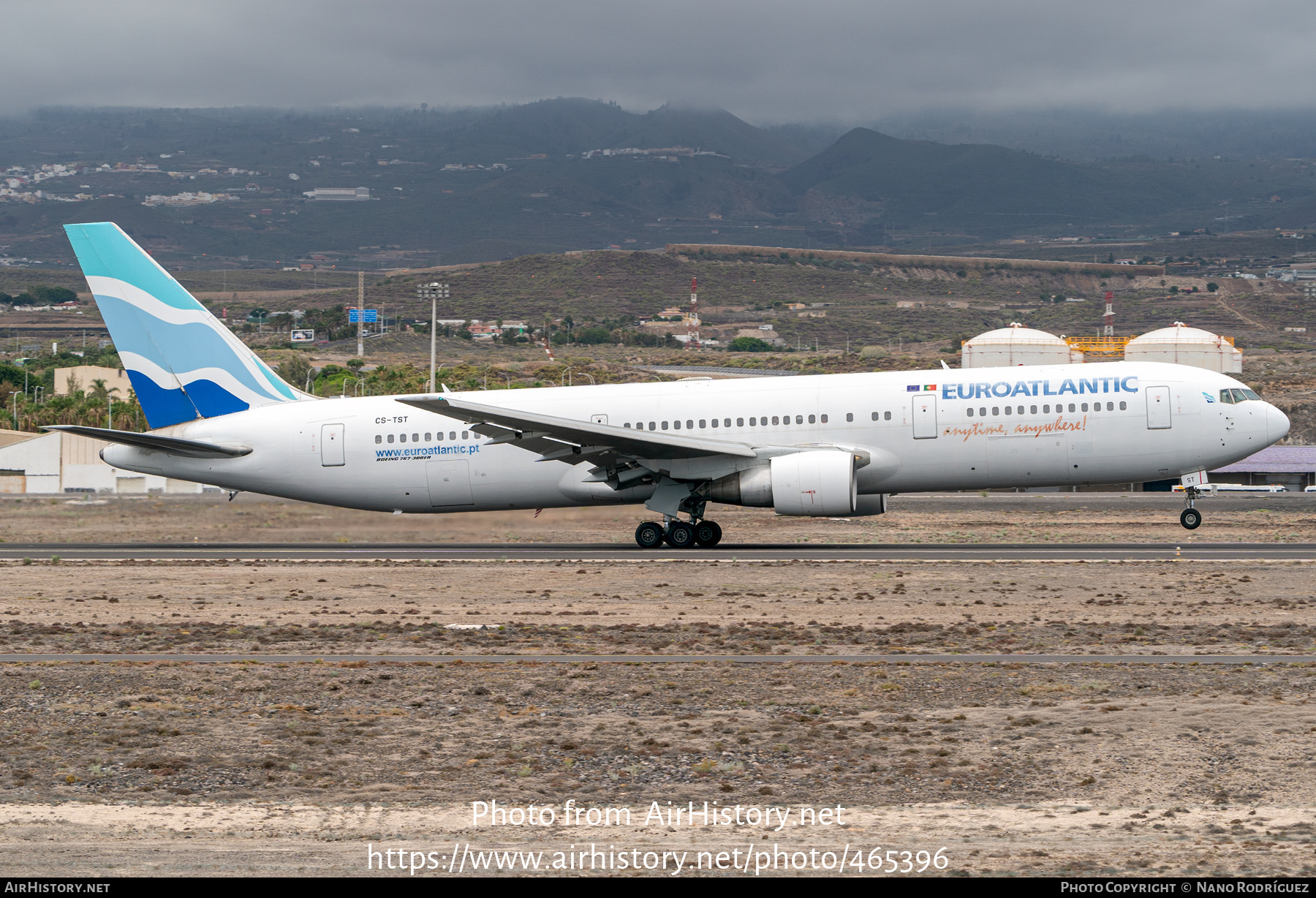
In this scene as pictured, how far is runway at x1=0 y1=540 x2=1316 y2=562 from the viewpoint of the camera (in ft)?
102

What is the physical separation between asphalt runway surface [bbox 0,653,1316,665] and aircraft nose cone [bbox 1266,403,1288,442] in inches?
628

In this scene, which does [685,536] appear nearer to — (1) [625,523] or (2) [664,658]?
Answer: (1) [625,523]

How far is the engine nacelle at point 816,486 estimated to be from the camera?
30.7 meters

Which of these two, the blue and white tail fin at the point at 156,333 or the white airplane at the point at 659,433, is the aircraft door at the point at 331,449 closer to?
the white airplane at the point at 659,433

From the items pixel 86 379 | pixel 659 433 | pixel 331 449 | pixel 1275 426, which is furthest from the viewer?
pixel 86 379

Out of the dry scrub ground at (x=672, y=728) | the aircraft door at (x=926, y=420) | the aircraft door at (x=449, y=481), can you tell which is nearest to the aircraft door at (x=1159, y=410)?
the aircraft door at (x=926, y=420)

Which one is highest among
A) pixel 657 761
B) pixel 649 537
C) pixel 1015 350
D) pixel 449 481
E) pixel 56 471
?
pixel 1015 350

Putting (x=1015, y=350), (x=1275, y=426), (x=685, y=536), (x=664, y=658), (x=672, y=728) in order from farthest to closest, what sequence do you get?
(x=1015, y=350) → (x=685, y=536) → (x=1275, y=426) → (x=664, y=658) → (x=672, y=728)

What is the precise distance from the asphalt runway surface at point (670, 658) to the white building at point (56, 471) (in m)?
58.9

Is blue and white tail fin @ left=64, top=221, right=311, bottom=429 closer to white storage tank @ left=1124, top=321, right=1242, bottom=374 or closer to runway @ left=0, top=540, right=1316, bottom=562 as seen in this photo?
runway @ left=0, top=540, right=1316, bottom=562

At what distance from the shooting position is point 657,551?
109 feet

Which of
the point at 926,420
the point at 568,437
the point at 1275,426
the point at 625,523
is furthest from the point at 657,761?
the point at 625,523

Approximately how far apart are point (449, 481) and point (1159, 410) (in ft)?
59.1

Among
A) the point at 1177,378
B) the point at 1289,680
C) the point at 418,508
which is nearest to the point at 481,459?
the point at 418,508
